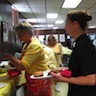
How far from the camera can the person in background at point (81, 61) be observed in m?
1.27

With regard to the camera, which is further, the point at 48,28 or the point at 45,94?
the point at 48,28

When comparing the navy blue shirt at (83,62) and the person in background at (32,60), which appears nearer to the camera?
the navy blue shirt at (83,62)

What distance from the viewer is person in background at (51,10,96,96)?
4.16 feet

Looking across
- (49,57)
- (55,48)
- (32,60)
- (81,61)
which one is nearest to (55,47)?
(55,48)

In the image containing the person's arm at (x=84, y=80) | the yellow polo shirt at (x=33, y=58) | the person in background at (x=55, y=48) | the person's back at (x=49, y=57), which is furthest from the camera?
the person in background at (x=55, y=48)

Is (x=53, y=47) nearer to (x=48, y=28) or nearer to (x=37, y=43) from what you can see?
(x=37, y=43)

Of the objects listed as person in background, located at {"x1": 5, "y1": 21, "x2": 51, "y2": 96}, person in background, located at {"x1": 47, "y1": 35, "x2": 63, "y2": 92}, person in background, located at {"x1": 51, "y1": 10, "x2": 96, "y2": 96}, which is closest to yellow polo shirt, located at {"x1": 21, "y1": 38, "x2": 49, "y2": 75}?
person in background, located at {"x1": 5, "y1": 21, "x2": 51, "y2": 96}

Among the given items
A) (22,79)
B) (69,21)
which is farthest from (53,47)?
(69,21)

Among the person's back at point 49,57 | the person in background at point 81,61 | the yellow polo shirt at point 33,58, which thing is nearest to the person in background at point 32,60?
the yellow polo shirt at point 33,58

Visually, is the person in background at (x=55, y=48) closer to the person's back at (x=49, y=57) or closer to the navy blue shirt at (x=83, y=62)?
the person's back at (x=49, y=57)

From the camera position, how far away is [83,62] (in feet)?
4.22

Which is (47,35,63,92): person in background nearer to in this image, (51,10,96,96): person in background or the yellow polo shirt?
the yellow polo shirt

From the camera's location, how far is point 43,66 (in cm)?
232

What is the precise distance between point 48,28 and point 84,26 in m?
10.6
